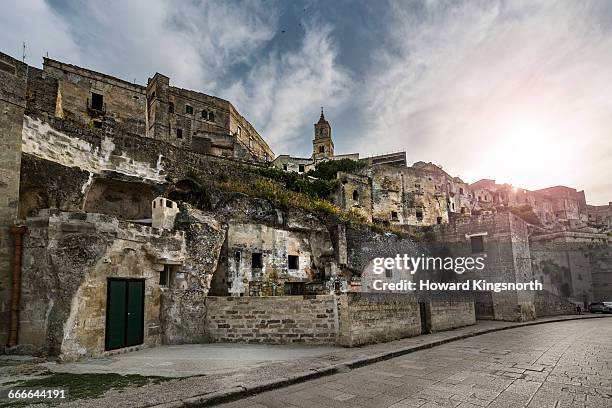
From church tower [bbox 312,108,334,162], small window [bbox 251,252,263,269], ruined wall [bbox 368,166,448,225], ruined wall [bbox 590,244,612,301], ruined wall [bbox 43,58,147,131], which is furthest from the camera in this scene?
church tower [bbox 312,108,334,162]

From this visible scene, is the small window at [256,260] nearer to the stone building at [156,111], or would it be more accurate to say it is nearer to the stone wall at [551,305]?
the stone building at [156,111]

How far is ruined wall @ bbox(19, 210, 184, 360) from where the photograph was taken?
8047 millimetres

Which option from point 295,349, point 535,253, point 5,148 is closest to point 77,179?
point 5,148

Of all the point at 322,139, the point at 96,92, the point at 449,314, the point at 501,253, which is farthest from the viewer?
the point at 322,139

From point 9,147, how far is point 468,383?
1254cm

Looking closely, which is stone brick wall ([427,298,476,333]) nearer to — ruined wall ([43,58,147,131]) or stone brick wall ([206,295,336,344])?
stone brick wall ([206,295,336,344])

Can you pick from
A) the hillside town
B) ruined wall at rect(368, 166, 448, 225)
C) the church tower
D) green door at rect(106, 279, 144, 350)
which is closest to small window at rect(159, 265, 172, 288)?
the hillside town

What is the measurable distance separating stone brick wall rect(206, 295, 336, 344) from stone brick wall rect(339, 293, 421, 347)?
43 centimetres

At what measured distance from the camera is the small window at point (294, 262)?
17594mm

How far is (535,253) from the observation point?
26219 mm

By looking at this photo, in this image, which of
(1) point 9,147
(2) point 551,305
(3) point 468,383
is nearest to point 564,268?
(2) point 551,305

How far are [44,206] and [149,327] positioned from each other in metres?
5.45

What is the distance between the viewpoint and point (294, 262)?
701 inches

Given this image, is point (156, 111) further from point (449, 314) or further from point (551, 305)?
point (551, 305)
